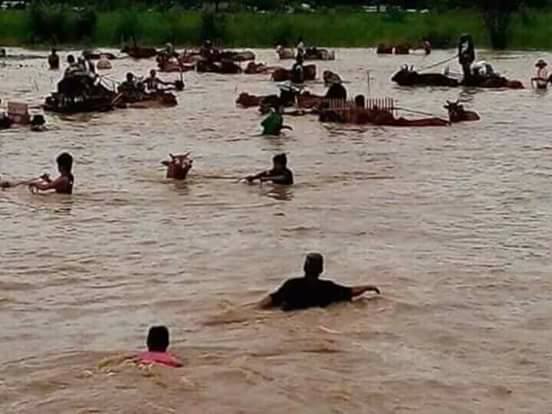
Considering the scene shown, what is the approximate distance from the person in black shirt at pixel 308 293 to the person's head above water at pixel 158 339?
226 centimetres

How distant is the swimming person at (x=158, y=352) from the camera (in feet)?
41.6

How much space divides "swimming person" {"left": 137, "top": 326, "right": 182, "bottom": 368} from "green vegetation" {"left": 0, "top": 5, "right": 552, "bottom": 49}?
56452mm

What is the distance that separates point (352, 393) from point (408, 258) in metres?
5.89

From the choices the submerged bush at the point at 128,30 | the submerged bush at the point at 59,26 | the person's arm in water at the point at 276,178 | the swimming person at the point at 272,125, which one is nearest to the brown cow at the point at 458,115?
the swimming person at the point at 272,125

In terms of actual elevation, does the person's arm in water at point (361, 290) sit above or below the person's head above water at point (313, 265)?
below

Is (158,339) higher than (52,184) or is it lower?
higher

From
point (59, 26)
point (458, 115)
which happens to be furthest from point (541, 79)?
point (59, 26)

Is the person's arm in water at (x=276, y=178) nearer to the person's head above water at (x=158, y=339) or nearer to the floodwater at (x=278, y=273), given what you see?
the floodwater at (x=278, y=273)

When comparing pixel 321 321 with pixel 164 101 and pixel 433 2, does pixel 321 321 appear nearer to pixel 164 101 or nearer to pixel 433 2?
pixel 164 101

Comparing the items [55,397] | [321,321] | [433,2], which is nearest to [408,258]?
[321,321]

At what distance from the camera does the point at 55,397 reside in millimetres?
12141

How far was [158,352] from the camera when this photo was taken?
42.0 feet

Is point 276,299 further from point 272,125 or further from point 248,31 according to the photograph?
point 248,31

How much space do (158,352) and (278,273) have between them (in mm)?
4423
